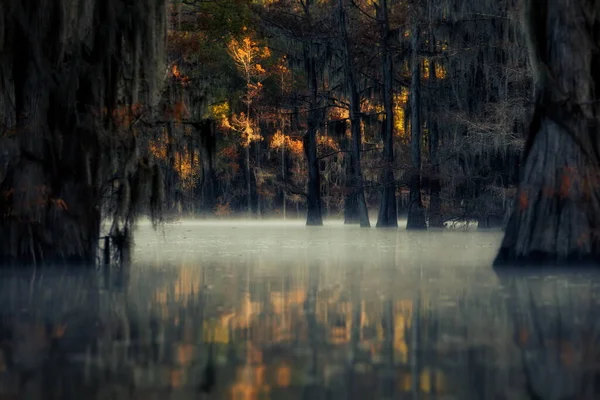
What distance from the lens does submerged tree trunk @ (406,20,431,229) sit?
3951 centimetres

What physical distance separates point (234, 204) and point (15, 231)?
44799 mm

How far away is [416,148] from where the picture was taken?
4106 cm

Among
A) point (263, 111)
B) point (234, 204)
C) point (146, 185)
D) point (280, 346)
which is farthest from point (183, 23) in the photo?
point (234, 204)

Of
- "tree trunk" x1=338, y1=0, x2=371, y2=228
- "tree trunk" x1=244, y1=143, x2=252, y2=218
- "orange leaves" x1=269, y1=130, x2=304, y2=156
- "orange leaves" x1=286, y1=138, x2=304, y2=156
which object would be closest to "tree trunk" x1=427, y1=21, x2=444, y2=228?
"tree trunk" x1=338, y1=0, x2=371, y2=228

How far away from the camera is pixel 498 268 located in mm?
16891

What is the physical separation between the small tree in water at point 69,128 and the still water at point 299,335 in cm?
84

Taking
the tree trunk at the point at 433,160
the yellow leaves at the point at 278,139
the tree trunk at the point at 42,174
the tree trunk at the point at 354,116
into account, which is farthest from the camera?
the yellow leaves at the point at 278,139

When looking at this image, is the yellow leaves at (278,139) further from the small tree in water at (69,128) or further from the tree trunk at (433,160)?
the small tree in water at (69,128)

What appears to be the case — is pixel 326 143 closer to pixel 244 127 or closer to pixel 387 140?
pixel 244 127

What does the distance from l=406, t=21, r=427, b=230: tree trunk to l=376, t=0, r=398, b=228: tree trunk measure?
1028 millimetres

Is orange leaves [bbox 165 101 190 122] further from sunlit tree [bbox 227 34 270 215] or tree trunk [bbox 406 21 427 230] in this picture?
sunlit tree [bbox 227 34 270 215]

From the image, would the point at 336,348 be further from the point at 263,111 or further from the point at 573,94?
the point at 263,111

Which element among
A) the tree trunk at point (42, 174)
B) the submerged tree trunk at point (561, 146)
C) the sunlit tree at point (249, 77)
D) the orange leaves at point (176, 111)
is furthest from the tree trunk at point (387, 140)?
the tree trunk at point (42, 174)

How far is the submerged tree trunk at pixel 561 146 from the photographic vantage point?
16.5 metres
